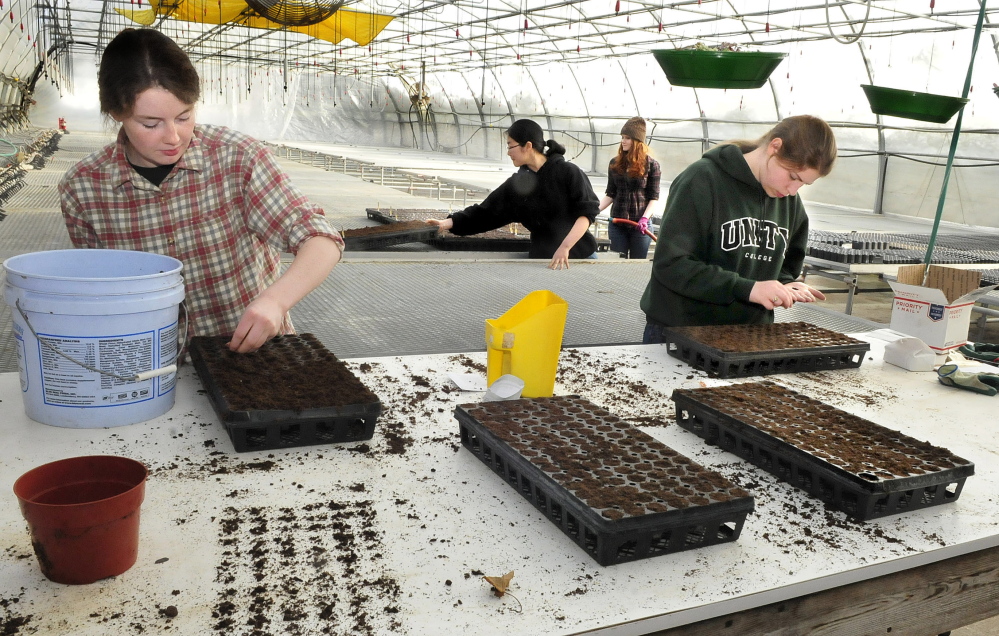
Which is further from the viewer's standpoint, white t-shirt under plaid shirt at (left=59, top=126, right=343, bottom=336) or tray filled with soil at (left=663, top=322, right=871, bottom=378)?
tray filled with soil at (left=663, top=322, right=871, bottom=378)

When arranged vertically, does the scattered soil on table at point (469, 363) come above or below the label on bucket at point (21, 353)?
below

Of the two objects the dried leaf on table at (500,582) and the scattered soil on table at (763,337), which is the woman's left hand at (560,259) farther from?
the dried leaf on table at (500,582)

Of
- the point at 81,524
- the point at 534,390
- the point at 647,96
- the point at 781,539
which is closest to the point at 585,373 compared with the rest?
the point at 534,390

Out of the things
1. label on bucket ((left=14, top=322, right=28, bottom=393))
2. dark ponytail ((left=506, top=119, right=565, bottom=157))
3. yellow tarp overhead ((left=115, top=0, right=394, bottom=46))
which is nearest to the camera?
label on bucket ((left=14, top=322, right=28, bottom=393))

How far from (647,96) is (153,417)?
51.7 ft

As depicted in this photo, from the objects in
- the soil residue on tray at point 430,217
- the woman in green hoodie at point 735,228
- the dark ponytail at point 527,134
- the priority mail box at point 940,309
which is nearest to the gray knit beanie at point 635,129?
the soil residue on tray at point 430,217

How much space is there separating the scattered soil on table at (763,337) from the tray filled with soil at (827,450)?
11.6 inches

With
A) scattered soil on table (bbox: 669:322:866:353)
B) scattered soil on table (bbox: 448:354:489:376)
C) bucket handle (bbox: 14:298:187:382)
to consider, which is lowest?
scattered soil on table (bbox: 448:354:489:376)

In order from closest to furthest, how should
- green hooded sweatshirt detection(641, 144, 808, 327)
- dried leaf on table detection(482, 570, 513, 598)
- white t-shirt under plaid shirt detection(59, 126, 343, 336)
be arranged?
dried leaf on table detection(482, 570, 513, 598) → white t-shirt under plaid shirt detection(59, 126, 343, 336) → green hooded sweatshirt detection(641, 144, 808, 327)

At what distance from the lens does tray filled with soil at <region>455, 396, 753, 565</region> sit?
36.8 inches

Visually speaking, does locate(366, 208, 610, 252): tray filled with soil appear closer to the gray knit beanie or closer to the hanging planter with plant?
the gray knit beanie

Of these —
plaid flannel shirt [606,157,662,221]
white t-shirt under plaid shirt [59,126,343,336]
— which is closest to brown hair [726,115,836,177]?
white t-shirt under plaid shirt [59,126,343,336]

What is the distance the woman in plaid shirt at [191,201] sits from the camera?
4.59 feet

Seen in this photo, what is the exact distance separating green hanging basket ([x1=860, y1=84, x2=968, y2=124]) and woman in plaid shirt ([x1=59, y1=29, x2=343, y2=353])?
1.39 m
